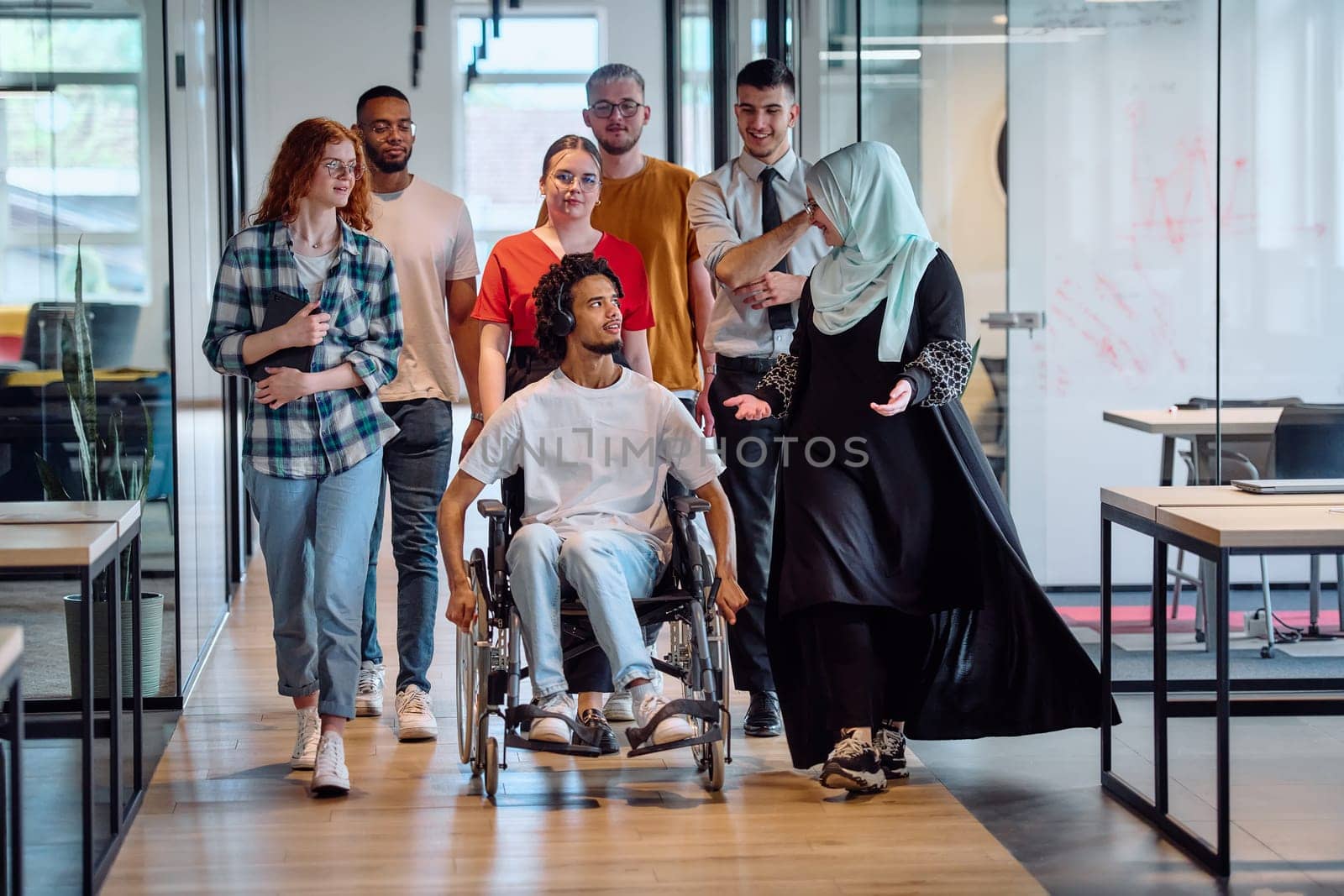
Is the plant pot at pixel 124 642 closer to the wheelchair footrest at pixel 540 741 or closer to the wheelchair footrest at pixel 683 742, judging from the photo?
the wheelchair footrest at pixel 540 741

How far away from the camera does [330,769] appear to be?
11.2 ft

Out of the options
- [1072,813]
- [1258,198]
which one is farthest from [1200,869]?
[1258,198]

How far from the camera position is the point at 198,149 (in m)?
5.20

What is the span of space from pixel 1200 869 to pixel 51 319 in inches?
113

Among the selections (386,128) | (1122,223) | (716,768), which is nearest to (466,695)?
(716,768)

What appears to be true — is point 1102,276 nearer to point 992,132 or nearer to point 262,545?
point 992,132

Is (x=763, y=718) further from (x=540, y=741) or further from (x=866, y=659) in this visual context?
(x=540, y=741)

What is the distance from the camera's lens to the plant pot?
3980 millimetres

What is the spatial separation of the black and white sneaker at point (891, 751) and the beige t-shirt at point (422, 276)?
134 cm

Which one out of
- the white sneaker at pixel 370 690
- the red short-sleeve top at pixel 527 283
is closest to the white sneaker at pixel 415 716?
the white sneaker at pixel 370 690

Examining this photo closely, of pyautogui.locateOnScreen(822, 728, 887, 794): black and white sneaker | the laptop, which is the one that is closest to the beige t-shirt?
pyautogui.locateOnScreen(822, 728, 887, 794): black and white sneaker

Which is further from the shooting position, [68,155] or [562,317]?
[68,155]

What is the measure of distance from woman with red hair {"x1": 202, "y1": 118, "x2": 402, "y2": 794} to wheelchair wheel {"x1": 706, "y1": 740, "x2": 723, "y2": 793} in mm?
779

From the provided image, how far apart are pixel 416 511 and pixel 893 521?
126 cm
